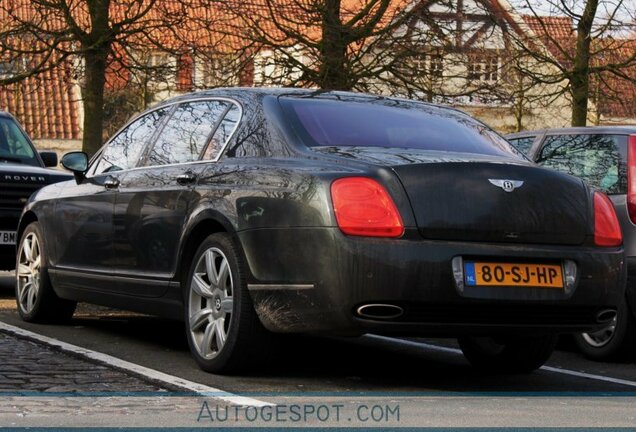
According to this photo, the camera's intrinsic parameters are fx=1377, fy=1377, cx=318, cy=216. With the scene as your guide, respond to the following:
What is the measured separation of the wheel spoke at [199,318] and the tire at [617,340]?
9.79 feet

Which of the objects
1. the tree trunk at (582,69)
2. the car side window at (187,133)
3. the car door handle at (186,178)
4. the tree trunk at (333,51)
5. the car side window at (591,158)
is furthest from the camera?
the tree trunk at (582,69)

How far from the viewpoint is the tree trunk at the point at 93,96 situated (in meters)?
22.8

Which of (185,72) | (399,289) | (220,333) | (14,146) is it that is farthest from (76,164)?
(185,72)

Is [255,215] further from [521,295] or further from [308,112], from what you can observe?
[521,295]

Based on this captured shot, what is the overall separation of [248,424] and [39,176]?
7818mm

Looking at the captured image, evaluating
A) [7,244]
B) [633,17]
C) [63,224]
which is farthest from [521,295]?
[633,17]

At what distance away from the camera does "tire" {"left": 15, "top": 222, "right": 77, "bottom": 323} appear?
993cm

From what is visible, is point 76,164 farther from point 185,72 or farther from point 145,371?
point 185,72

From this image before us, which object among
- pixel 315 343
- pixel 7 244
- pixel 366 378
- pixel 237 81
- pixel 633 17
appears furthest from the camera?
pixel 633 17

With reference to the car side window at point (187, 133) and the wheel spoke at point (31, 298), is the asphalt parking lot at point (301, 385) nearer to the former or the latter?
the wheel spoke at point (31, 298)

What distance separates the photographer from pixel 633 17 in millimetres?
27656

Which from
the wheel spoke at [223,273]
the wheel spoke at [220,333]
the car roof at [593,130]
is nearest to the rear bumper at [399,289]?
the wheel spoke at [223,273]

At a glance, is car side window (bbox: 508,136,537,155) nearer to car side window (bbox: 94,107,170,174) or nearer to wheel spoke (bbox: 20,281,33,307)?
car side window (bbox: 94,107,170,174)

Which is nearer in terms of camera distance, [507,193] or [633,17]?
[507,193]
